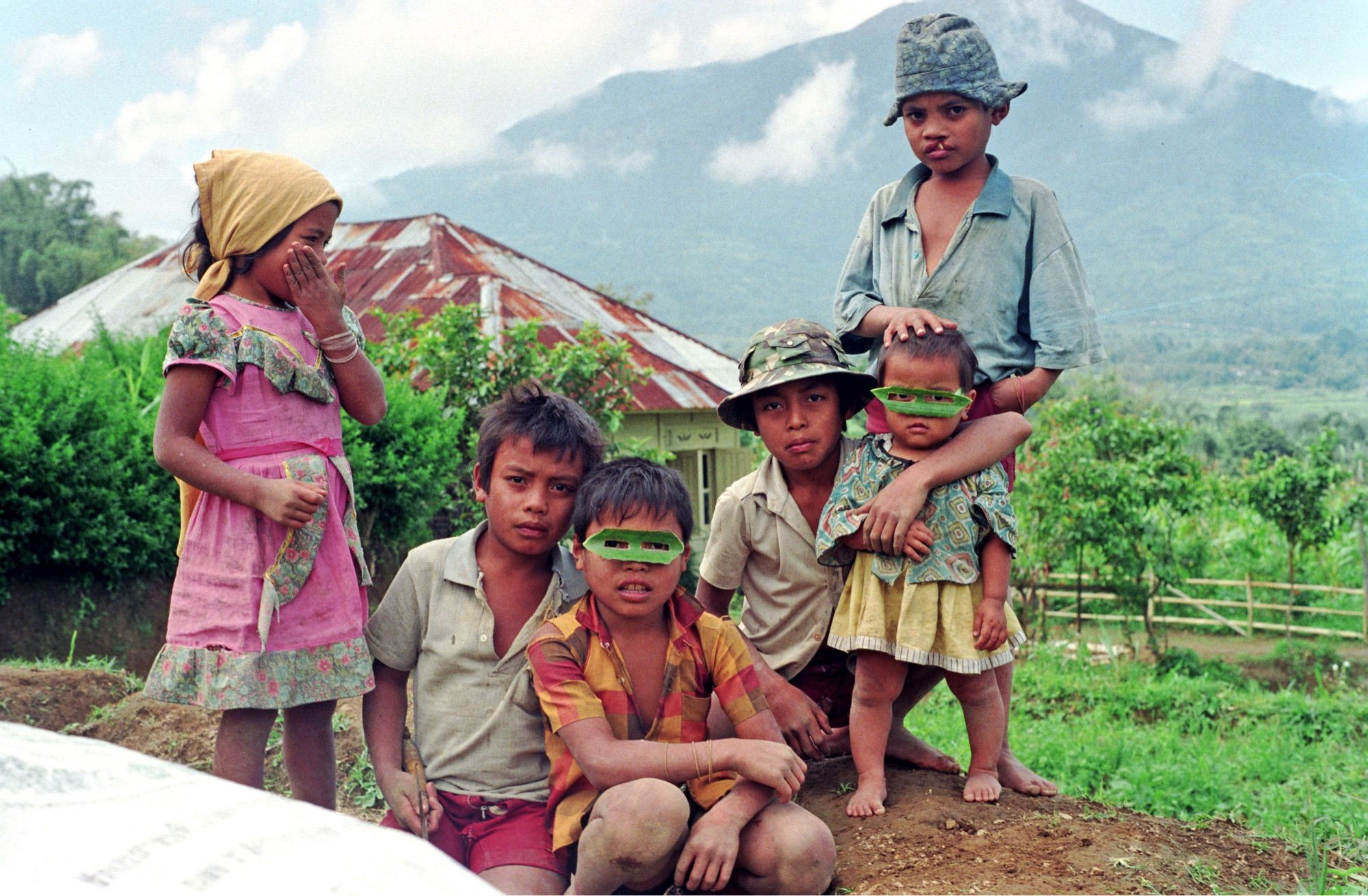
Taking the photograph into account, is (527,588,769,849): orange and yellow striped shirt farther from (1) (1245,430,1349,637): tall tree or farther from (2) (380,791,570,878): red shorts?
(1) (1245,430,1349,637): tall tree

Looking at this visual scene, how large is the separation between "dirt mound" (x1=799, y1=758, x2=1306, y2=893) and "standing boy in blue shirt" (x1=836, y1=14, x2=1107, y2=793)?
0.25 meters

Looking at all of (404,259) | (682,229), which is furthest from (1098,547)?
(682,229)

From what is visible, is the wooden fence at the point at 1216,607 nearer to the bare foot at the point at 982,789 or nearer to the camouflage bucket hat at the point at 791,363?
the bare foot at the point at 982,789

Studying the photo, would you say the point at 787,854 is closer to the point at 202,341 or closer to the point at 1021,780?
the point at 1021,780

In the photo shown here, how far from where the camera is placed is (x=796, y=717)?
3.10m

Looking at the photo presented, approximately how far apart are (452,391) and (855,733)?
5869mm

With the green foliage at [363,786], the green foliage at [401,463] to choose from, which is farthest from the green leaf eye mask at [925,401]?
the green foliage at [401,463]

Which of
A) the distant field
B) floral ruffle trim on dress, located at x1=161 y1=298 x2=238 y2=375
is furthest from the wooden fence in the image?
the distant field

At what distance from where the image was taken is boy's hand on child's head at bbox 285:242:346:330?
2.75 m

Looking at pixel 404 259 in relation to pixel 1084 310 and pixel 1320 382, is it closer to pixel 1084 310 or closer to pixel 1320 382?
pixel 1084 310

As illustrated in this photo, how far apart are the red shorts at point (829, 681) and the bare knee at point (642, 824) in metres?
0.99

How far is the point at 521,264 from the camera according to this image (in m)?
14.5

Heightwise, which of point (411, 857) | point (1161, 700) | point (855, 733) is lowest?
point (1161, 700)

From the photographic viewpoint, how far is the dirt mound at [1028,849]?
264cm
